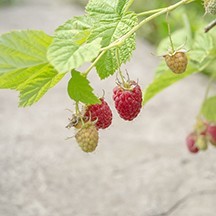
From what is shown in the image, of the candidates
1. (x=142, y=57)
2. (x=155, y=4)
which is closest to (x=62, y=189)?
(x=142, y=57)

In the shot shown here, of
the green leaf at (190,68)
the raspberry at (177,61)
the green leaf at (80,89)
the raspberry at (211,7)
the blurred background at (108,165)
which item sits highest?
the raspberry at (211,7)

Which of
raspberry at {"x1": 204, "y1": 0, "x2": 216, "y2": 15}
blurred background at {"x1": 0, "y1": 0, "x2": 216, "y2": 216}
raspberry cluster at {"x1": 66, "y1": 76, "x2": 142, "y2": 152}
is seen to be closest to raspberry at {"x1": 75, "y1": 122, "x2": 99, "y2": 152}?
raspberry cluster at {"x1": 66, "y1": 76, "x2": 142, "y2": 152}

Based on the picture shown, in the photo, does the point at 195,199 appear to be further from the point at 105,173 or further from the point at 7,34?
the point at 7,34

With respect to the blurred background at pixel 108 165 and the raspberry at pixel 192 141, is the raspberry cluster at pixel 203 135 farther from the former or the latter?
the blurred background at pixel 108 165

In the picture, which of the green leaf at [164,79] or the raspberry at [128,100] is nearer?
the raspberry at [128,100]

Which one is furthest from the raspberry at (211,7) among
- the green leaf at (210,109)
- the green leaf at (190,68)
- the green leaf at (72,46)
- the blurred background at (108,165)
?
the blurred background at (108,165)

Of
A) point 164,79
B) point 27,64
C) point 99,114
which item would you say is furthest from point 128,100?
point 164,79

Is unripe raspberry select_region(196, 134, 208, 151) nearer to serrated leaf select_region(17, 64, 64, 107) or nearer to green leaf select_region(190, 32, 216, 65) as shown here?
green leaf select_region(190, 32, 216, 65)
